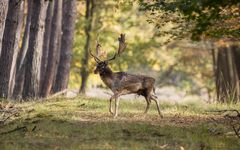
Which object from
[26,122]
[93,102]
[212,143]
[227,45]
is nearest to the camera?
[212,143]

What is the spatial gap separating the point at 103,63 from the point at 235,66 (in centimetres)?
1385

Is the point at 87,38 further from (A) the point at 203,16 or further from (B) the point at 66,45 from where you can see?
(A) the point at 203,16

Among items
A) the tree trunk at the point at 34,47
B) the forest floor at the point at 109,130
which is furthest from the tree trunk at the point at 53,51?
the forest floor at the point at 109,130

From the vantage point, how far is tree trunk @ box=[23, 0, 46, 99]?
65.7ft

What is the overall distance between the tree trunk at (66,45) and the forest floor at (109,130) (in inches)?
370

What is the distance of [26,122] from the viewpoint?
1318 centimetres

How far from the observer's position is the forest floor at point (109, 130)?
11.2 meters

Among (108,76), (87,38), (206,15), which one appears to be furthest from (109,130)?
(87,38)

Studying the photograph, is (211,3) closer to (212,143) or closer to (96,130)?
(212,143)

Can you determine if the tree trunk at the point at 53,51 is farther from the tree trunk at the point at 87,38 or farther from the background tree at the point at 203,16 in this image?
the background tree at the point at 203,16

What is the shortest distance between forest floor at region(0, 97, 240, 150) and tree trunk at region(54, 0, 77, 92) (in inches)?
→ 370

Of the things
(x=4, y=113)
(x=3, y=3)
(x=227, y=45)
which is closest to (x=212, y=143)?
(x=4, y=113)

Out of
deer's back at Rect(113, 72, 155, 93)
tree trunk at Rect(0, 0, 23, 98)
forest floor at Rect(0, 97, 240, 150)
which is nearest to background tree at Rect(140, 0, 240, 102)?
deer's back at Rect(113, 72, 155, 93)

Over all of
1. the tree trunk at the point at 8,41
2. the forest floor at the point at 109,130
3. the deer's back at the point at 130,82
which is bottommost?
the forest floor at the point at 109,130
